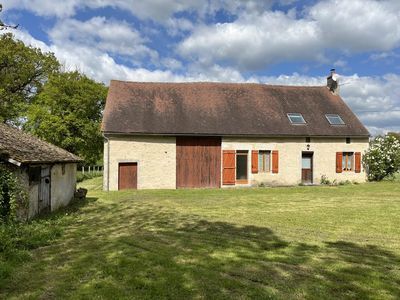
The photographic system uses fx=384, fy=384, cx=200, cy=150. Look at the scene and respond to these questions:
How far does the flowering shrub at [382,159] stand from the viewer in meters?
24.2

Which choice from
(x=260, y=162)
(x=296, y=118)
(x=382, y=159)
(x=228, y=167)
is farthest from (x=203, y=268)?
(x=382, y=159)

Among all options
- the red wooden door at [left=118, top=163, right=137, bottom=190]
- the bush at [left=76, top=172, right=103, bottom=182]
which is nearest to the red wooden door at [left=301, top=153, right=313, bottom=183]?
Result: the red wooden door at [left=118, top=163, right=137, bottom=190]

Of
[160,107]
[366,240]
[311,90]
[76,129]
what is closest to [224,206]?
[366,240]

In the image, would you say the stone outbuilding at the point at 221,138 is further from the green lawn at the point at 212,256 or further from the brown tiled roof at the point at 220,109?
the green lawn at the point at 212,256

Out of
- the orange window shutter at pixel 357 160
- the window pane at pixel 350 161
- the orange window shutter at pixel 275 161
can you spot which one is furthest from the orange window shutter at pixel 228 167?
the orange window shutter at pixel 357 160

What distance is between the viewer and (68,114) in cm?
2931

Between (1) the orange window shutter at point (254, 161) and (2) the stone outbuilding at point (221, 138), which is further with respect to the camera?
(1) the orange window shutter at point (254, 161)

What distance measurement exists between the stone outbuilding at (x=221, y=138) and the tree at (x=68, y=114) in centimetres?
714

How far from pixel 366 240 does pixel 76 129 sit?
84.2ft

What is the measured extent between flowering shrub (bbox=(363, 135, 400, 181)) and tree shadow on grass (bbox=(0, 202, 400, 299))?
1788 centimetres

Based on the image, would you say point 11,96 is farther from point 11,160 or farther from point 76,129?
point 11,160

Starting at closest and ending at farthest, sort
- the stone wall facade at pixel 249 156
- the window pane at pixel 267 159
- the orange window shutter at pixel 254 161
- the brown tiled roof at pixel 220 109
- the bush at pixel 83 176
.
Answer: the stone wall facade at pixel 249 156 < the brown tiled roof at pixel 220 109 < the orange window shutter at pixel 254 161 < the window pane at pixel 267 159 < the bush at pixel 83 176

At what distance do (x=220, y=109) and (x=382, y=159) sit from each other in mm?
10846

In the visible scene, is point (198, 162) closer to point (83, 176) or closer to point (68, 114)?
point (68, 114)
